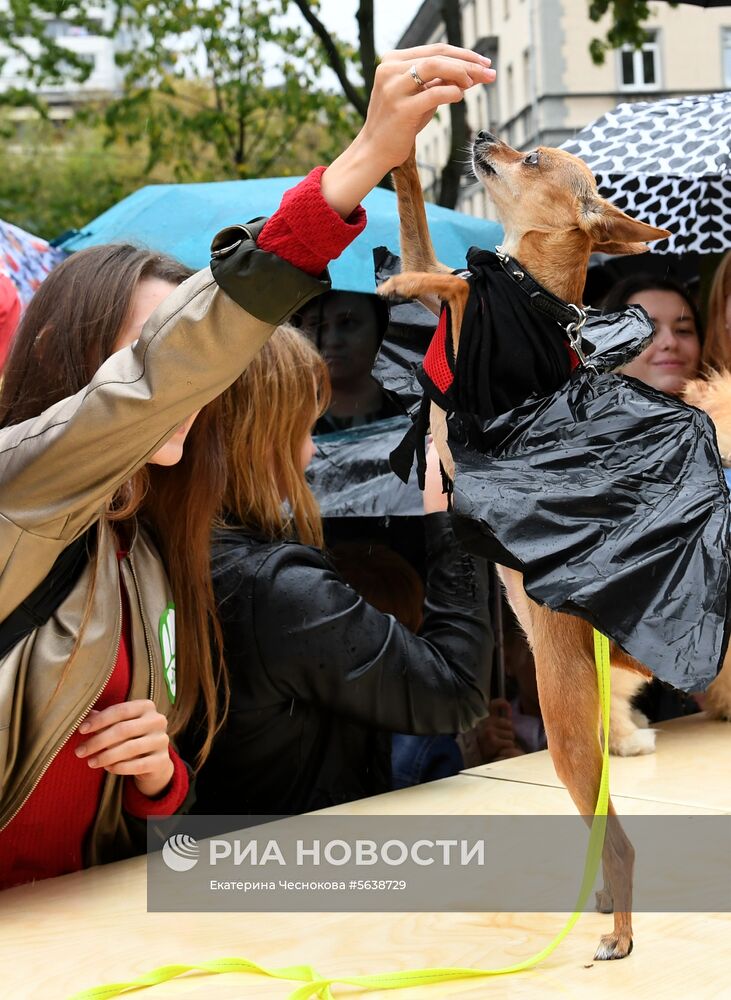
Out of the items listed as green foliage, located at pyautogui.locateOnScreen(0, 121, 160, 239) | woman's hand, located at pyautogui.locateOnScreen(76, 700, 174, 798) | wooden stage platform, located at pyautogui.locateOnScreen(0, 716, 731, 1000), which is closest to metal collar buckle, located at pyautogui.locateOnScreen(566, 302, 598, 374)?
wooden stage platform, located at pyautogui.locateOnScreen(0, 716, 731, 1000)

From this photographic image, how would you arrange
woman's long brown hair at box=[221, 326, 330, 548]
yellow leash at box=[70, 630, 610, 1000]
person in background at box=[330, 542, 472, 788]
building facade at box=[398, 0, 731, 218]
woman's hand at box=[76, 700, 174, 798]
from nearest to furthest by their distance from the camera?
yellow leash at box=[70, 630, 610, 1000]
woman's hand at box=[76, 700, 174, 798]
woman's long brown hair at box=[221, 326, 330, 548]
person in background at box=[330, 542, 472, 788]
building facade at box=[398, 0, 731, 218]

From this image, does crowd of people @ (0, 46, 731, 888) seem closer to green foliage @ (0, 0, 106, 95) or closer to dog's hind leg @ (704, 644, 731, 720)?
dog's hind leg @ (704, 644, 731, 720)

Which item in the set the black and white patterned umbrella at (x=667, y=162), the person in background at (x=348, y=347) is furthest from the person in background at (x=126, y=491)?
the black and white patterned umbrella at (x=667, y=162)

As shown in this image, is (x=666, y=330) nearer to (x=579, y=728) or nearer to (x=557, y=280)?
(x=557, y=280)

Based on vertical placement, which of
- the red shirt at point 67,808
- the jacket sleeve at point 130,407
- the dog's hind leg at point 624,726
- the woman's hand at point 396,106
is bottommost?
the dog's hind leg at point 624,726

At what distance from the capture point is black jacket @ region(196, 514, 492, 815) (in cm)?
214

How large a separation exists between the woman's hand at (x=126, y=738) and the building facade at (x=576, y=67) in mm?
21717

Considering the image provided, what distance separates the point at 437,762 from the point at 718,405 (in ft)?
3.99

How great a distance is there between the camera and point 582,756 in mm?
1355

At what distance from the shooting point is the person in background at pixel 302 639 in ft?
7.06

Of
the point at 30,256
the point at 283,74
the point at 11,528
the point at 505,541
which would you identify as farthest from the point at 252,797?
the point at 283,74

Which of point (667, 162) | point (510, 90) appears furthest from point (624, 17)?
point (510, 90)

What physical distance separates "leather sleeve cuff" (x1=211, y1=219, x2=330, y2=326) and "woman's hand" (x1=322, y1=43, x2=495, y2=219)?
9cm

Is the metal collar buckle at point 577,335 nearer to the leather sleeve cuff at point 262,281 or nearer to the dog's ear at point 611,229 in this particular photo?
the dog's ear at point 611,229
